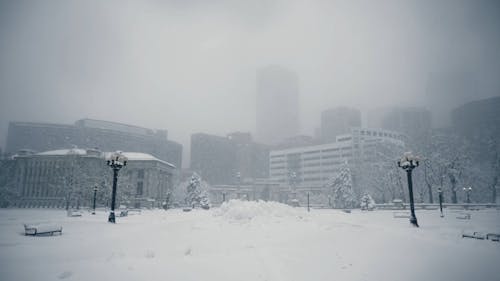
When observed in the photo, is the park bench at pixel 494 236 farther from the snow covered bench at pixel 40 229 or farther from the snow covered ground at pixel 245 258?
the snow covered bench at pixel 40 229

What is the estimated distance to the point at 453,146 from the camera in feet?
172

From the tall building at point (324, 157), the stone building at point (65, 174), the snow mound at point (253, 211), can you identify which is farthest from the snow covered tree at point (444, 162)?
the tall building at point (324, 157)

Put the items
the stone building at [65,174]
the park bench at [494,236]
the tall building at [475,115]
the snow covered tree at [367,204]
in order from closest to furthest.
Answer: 1. the park bench at [494,236]
2. the snow covered tree at [367,204]
3. the stone building at [65,174]
4. the tall building at [475,115]

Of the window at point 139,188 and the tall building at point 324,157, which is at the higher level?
the tall building at point 324,157

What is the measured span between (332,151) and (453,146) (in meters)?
73.3

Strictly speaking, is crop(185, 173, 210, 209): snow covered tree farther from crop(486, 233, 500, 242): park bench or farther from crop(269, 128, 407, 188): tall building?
crop(486, 233, 500, 242): park bench

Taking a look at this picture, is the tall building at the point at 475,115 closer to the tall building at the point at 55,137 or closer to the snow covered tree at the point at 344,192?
the snow covered tree at the point at 344,192

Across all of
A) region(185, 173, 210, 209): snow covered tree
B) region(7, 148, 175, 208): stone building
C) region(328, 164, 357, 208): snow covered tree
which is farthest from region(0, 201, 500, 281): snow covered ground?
region(7, 148, 175, 208): stone building

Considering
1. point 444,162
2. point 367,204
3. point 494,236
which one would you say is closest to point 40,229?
point 494,236

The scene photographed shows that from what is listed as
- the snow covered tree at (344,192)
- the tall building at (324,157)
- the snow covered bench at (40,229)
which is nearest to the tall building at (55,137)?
the tall building at (324,157)

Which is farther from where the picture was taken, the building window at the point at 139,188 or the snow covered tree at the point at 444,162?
the building window at the point at 139,188

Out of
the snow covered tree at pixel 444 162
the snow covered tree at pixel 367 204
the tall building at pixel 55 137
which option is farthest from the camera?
the tall building at pixel 55 137

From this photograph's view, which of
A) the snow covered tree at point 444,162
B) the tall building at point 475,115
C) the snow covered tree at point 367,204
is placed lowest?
the snow covered tree at point 367,204

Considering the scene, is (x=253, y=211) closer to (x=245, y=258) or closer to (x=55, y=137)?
(x=245, y=258)
